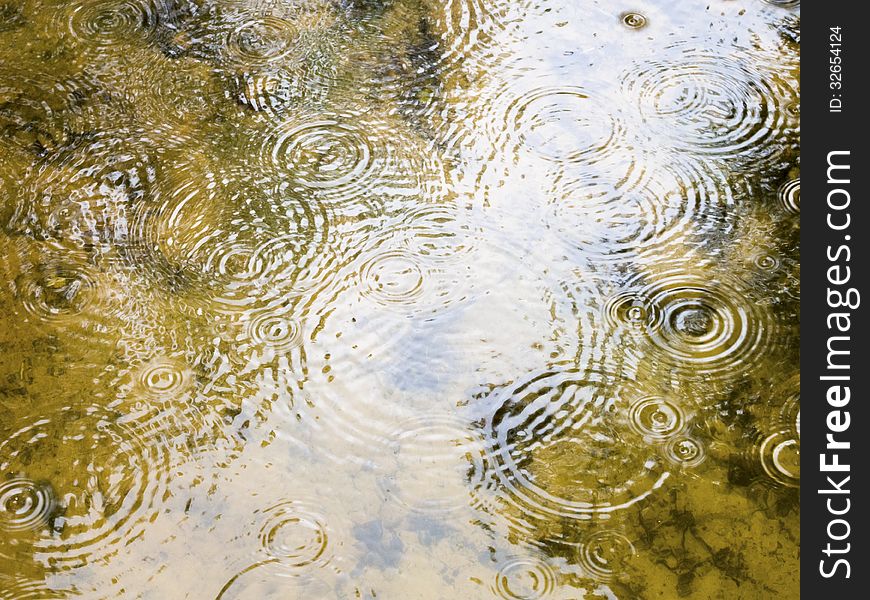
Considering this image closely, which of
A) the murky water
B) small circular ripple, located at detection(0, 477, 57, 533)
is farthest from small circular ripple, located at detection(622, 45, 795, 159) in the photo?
small circular ripple, located at detection(0, 477, 57, 533)

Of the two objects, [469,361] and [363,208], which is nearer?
[469,361]

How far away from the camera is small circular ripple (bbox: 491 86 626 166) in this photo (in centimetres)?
241

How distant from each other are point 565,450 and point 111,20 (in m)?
2.12

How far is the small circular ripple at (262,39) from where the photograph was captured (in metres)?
2.70

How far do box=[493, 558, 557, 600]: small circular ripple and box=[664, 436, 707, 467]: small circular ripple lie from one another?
375mm

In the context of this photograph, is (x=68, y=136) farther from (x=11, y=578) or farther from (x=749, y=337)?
(x=749, y=337)

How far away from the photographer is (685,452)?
1.84 metres

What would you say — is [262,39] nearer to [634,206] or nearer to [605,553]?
[634,206]

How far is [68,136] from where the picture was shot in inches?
98.8

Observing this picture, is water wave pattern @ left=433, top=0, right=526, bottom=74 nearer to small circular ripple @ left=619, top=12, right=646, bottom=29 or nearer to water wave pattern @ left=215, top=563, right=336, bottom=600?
small circular ripple @ left=619, top=12, right=646, bottom=29

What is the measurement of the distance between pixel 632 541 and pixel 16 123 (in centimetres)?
212

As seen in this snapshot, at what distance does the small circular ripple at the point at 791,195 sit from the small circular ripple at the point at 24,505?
1946 millimetres

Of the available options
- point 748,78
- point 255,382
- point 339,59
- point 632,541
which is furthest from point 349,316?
point 748,78

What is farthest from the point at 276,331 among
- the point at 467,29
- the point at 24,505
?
the point at 467,29
